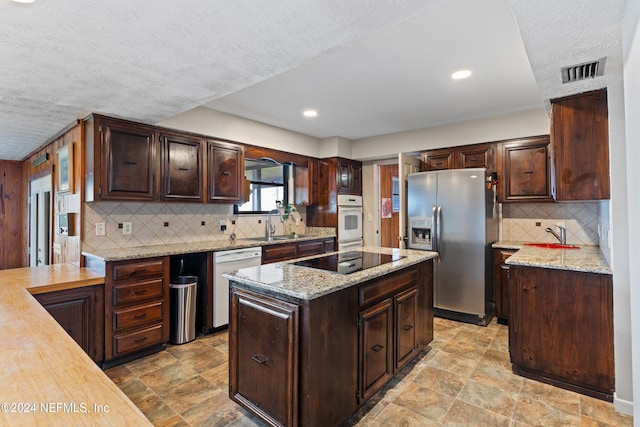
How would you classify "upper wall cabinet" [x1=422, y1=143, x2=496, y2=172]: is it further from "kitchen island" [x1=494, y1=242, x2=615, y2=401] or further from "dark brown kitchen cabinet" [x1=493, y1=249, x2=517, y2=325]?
"kitchen island" [x1=494, y1=242, x2=615, y2=401]

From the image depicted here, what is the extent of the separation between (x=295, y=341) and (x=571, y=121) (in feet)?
8.33

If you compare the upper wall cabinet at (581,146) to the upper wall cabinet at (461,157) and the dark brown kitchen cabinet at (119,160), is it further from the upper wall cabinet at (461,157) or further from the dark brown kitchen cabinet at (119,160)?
the dark brown kitchen cabinet at (119,160)

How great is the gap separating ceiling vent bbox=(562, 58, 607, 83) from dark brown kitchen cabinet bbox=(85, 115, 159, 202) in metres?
3.45

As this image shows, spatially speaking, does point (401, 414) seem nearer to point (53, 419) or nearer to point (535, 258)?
point (535, 258)

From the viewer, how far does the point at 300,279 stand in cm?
186

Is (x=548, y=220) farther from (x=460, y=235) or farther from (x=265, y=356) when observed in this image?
(x=265, y=356)

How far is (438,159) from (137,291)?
392 cm

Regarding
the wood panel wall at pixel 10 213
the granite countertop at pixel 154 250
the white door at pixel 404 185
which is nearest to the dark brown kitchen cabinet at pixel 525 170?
the white door at pixel 404 185

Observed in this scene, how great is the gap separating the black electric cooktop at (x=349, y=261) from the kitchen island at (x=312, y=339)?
0.02 m

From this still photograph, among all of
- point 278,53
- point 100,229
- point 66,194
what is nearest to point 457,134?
point 278,53

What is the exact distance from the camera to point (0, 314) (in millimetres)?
1546

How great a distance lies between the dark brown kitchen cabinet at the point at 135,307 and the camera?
Result: 263 cm

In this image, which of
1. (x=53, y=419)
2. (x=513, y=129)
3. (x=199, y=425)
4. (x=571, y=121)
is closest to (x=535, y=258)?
(x=571, y=121)

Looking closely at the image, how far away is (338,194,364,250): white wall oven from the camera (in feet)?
16.3
